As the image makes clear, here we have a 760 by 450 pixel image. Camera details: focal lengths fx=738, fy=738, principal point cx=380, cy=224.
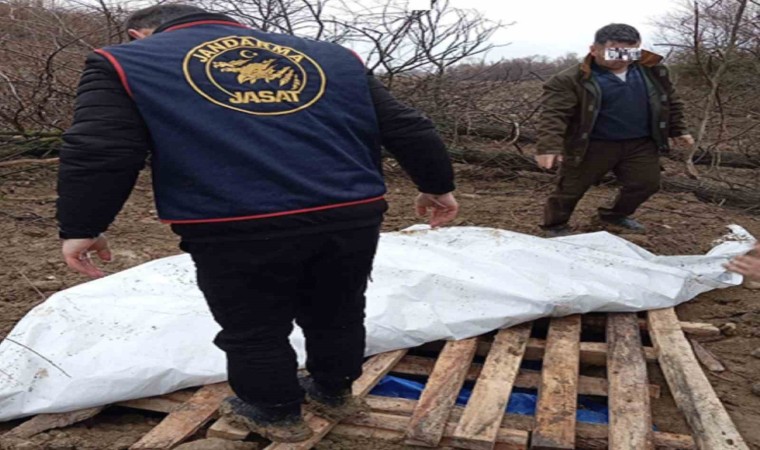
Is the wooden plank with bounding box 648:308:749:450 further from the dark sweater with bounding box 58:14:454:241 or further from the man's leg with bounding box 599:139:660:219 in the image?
the man's leg with bounding box 599:139:660:219

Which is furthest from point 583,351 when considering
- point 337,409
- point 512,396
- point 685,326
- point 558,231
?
point 558,231

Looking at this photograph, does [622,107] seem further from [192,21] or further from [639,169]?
[192,21]

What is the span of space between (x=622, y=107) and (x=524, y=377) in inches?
84.9

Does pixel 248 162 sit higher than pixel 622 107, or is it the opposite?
pixel 248 162

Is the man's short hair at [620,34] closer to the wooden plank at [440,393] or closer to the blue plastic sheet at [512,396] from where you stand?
the wooden plank at [440,393]

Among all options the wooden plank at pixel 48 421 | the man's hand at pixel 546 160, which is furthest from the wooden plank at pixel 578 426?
the man's hand at pixel 546 160

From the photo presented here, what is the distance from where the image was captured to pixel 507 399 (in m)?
2.47

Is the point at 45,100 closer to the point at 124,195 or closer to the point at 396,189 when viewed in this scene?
the point at 396,189

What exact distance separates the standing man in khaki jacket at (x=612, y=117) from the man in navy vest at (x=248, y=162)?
2335 mm

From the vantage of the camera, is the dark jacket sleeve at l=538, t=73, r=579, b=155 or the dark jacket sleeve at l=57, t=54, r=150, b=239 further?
the dark jacket sleeve at l=538, t=73, r=579, b=155

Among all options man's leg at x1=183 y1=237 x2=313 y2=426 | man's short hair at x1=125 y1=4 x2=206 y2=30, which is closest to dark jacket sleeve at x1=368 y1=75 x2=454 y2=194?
man's leg at x1=183 y1=237 x2=313 y2=426

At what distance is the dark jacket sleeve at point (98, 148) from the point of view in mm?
1747

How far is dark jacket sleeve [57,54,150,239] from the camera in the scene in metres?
1.75

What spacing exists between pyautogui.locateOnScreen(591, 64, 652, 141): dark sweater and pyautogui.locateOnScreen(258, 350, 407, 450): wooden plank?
7.17 ft
